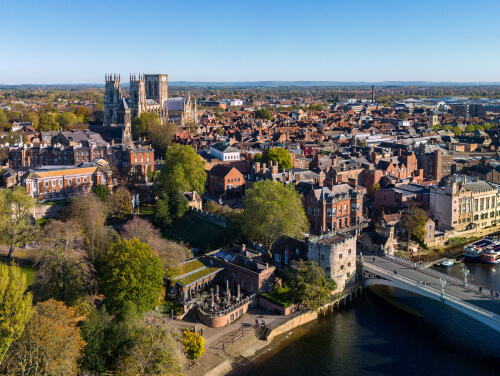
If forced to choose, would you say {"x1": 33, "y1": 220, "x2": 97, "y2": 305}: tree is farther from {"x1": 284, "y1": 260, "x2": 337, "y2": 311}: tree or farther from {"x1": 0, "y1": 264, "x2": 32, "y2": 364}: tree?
{"x1": 284, "y1": 260, "x2": 337, "y2": 311}: tree

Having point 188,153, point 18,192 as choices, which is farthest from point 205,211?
point 18,192

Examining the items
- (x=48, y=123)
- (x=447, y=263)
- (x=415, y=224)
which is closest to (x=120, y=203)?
(x=415, y=224)

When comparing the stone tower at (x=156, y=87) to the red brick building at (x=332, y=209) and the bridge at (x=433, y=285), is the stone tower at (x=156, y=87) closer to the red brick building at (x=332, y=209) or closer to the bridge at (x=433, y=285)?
the red brick building at (x=332, y=209)

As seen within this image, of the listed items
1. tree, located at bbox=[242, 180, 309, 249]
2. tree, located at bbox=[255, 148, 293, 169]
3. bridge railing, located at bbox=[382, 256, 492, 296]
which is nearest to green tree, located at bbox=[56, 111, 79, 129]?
tree, located at bbox=[255, 148, 293, 169]

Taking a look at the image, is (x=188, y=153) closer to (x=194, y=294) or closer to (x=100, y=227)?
(x=100, y=227)

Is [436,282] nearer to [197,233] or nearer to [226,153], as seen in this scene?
[197,233]

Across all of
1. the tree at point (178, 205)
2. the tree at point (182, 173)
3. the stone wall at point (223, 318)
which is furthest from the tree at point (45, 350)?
the tree at point (182, 173)

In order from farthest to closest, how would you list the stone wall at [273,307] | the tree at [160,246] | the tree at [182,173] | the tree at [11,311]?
the tree at [182,173] → the tree at [160,246] → the stone wall at [273,307] → the tree at [11,311]
